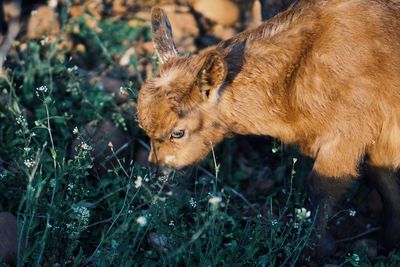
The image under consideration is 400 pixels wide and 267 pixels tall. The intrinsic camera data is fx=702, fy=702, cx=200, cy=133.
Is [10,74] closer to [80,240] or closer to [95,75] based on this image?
[95,75]

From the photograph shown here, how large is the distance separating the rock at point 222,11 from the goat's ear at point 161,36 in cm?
258

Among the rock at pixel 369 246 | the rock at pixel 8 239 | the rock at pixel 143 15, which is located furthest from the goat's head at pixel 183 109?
the rock at pixel 143 15

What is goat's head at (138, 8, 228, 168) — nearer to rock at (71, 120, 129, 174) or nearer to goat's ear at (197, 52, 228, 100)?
goat's ear at (197, 52, 228, 100)

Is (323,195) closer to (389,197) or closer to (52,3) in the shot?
(389,197)

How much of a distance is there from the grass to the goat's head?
20 cm

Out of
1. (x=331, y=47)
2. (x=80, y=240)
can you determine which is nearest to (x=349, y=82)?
(x=331, y=47)

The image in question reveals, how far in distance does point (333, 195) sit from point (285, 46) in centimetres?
120

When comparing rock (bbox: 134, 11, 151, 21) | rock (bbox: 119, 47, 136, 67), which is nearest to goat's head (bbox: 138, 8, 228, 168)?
rock (bbox: 119, 47, 136, 67)

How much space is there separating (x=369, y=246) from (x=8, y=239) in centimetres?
286

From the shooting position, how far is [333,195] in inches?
212

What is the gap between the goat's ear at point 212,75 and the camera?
4.92 metres

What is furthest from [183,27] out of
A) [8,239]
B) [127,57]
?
[8,239]

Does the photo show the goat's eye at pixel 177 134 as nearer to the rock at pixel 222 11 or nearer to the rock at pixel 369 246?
the rock at pixel 369 246

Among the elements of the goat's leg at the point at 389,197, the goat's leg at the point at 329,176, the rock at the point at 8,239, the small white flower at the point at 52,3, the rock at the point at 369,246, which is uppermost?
the small white flower at the point at 52,3
